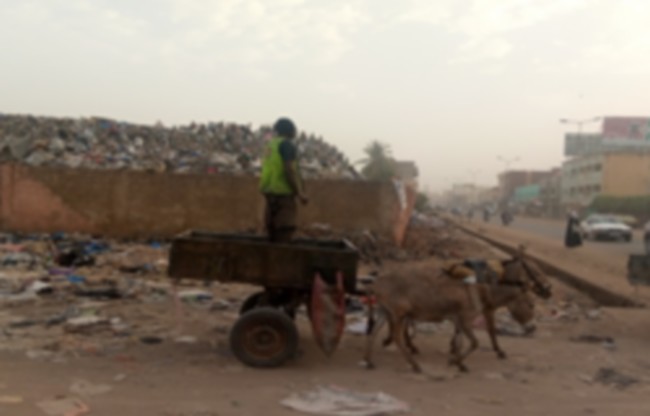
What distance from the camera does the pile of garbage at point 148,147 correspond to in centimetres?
1756

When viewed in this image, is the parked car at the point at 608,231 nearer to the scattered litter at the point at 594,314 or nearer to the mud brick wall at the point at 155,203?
the mud brick wall at the point at 155,203

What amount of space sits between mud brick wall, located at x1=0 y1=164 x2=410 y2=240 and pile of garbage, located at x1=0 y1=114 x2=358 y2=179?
1626 millimetres

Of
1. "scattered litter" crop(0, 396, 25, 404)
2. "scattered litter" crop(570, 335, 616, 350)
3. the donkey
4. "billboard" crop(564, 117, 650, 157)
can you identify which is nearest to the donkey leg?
the donkey

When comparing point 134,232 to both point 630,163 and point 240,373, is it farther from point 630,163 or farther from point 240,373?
point 630,163

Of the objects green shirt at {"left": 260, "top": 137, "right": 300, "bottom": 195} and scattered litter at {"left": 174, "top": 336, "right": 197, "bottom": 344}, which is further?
scattered litter at {"left": 174, "top": 336, "right": 197, "bottom": 344}

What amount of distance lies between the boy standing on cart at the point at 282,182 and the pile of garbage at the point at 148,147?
34.6ft

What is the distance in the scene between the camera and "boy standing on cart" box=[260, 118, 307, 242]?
648 centimetres

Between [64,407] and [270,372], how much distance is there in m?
1.86

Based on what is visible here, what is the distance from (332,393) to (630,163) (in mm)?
71066

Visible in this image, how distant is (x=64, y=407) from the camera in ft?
15.5

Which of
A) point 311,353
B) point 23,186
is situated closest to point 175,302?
point 311,353

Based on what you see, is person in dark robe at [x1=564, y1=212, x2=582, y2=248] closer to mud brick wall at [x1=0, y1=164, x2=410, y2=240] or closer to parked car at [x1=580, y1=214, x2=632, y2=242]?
mud brick wall at [x1=0, y1=164, x2=410, y2=240]

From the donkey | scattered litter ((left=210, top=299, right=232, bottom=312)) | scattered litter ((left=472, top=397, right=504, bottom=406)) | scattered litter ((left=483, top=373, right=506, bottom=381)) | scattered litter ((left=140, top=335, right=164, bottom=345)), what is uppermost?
the donkey

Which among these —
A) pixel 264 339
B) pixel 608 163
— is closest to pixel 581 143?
pixel 608 163
